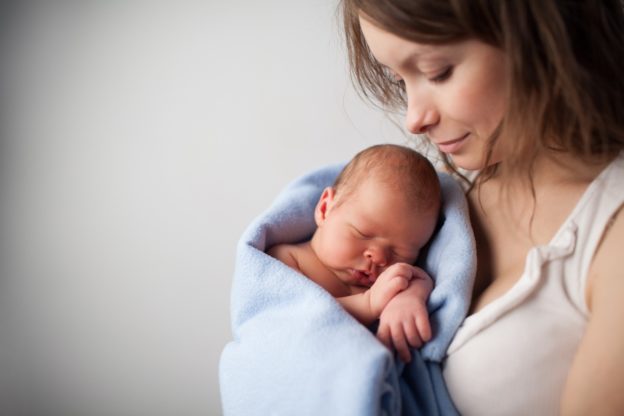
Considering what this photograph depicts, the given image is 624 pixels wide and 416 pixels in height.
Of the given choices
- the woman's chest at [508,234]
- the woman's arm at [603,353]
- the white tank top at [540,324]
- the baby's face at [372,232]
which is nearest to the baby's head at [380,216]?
the baby's face at [372,232]

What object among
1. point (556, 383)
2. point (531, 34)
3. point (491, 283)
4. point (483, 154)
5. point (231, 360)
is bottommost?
point (556, 383)

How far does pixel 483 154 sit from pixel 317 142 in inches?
23.3

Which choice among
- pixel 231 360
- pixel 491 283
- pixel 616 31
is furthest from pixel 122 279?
pixel 616 31

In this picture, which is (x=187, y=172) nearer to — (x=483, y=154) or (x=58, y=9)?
(x=58, y=9)

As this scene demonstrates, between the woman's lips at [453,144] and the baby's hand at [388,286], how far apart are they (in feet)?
0.75

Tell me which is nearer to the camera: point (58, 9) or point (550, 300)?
point (550, 300)

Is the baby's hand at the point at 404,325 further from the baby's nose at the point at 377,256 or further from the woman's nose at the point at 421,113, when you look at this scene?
the woman's nose at the point at 421,113

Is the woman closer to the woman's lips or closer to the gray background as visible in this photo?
the woman's lips

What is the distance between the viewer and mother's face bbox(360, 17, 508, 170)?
0.82m

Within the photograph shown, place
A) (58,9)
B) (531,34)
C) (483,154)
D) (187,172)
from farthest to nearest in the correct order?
(187,172) → (58,9) → (483,154) → (531,34)

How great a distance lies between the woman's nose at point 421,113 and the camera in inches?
35.6

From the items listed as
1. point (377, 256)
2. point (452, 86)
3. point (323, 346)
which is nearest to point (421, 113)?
point (452, 86)

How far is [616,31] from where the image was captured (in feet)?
2.79

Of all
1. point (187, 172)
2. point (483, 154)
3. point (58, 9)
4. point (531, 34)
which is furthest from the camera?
point (187, 172)
